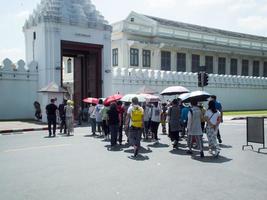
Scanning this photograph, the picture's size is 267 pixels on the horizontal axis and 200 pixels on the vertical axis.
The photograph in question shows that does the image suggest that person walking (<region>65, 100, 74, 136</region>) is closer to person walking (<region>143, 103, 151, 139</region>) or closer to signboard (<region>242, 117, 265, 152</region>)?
person walking (<region>143, 103, 151, 139</region>)

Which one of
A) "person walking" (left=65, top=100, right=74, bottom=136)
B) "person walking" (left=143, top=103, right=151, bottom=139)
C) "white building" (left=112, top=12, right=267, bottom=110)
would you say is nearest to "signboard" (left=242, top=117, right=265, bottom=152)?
"person walking" (left=143, top=103, right=151, bottom=139)

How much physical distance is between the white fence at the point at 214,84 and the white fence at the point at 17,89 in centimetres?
687

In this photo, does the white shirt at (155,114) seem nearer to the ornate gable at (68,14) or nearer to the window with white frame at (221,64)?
the ornate gable at (68,14)

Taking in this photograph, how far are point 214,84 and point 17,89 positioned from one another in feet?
71.4

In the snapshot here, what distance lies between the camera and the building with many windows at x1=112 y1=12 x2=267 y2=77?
40.6m

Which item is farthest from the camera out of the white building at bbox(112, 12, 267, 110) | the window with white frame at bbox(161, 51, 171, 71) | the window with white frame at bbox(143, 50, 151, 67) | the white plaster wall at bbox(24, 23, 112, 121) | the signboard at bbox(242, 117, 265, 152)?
the window with white frame at bbox(161, 51, 171, 71)

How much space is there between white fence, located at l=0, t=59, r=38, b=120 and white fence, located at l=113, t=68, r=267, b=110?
6866mm

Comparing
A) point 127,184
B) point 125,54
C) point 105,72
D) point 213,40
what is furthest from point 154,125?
point 213,40

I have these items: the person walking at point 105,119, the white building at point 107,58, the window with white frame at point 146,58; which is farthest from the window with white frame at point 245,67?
the person walking at point 105,119

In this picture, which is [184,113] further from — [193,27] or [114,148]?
[193,27]

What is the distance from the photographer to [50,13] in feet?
78.3

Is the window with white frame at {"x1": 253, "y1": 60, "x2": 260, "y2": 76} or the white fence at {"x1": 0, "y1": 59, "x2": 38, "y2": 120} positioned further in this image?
the window with white frame at {"x1": 253, "y1": 60, "x2": 260, "y2": 76}

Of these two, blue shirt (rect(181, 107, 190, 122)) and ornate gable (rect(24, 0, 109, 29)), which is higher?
ornate gable (rect(24, 0, 109, 29))

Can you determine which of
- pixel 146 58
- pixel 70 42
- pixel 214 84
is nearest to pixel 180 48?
pixel 146 58
